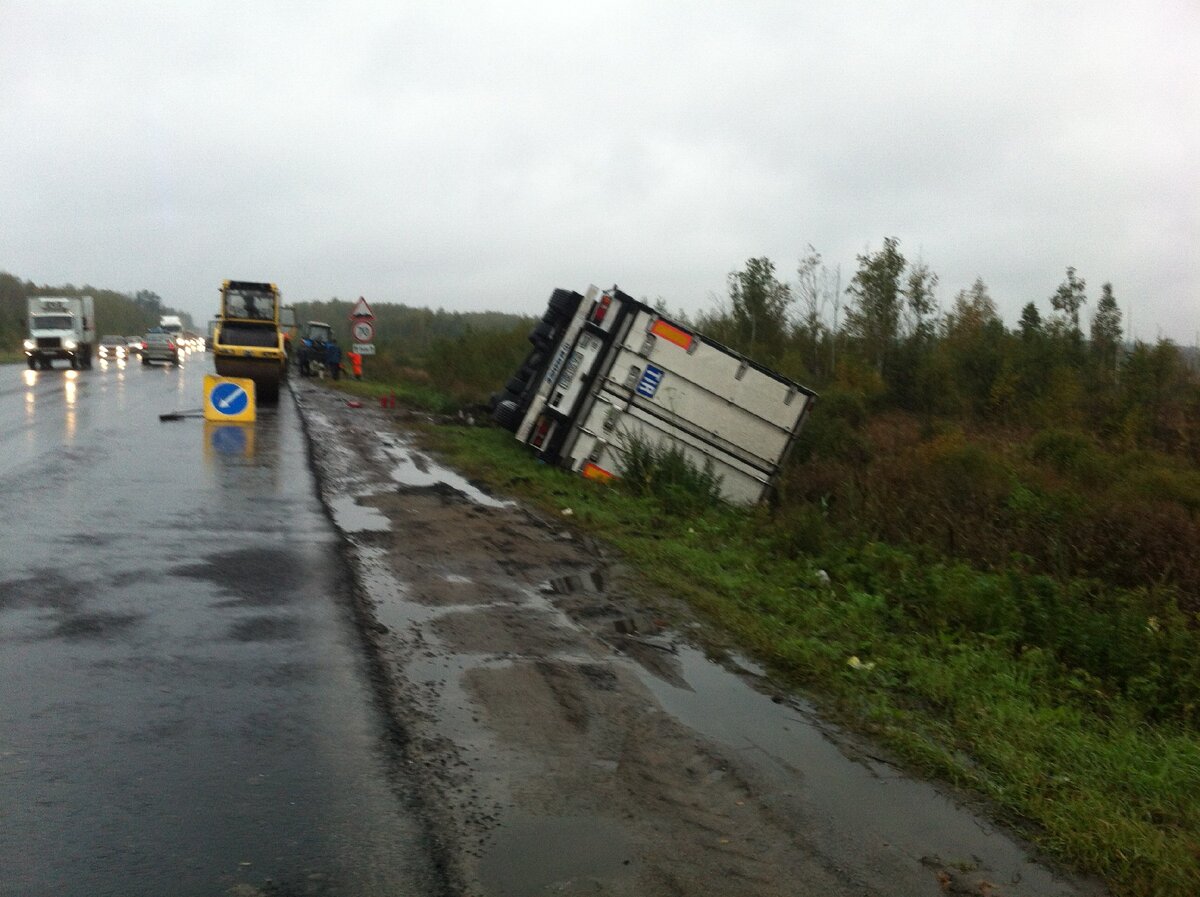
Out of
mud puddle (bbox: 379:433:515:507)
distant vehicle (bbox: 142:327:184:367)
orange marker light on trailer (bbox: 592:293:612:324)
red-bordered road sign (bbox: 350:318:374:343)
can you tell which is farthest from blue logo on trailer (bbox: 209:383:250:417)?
distant vehicle (bbox: 142:327:184:367)

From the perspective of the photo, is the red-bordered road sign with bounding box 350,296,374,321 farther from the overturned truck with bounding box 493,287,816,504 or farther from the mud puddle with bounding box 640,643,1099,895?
the mud puddle with bounding box 640,643,1099,895

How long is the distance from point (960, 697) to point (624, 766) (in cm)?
271

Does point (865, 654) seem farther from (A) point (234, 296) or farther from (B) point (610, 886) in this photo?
(A) point (234, 296)

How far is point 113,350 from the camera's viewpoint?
70.2 metres

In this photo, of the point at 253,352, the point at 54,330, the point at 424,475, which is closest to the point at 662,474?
the point at 424,475

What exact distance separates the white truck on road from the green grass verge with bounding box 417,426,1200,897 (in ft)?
143

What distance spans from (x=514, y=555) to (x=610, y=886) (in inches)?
263

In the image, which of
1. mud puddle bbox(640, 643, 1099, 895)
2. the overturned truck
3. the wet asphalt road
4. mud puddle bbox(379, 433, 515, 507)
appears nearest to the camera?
the wet asphalt road

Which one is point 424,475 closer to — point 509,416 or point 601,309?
point 509,416

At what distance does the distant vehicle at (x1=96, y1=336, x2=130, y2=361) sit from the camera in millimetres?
68438

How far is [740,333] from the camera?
107 feet

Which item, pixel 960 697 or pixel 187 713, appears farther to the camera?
pixel 960 697

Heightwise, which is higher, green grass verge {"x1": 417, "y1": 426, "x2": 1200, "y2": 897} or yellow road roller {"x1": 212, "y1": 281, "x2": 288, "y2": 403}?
yellow road roller {"x1": 212, "y1": 281, "x2": 288, "y2": 403}

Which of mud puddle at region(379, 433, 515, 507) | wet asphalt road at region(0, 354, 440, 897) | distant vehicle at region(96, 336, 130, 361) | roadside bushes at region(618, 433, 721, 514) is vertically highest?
roadside bushes at region(618, 433, 721, 514)
